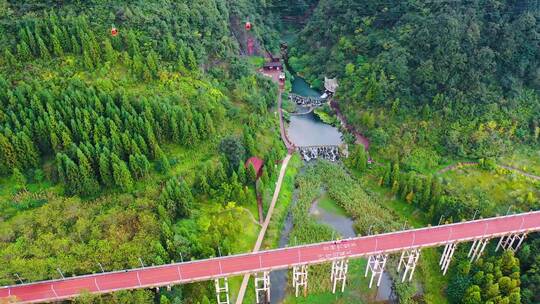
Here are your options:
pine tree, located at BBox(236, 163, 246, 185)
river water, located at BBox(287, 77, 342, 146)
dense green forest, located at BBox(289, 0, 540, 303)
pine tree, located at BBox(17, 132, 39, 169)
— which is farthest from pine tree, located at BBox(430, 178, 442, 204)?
pine tree, located at BBox(17, 132, 39, 169)

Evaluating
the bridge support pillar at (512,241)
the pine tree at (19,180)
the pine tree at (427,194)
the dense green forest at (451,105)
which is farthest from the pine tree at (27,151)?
the bridge support pillar at (512,241)

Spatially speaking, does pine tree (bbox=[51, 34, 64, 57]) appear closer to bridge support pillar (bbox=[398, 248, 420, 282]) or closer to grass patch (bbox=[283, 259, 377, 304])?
grass patch (bbox=[283, 259, 377, 304])

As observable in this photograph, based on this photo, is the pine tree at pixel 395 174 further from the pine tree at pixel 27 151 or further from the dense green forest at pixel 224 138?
the pine tree at pixel 27 151

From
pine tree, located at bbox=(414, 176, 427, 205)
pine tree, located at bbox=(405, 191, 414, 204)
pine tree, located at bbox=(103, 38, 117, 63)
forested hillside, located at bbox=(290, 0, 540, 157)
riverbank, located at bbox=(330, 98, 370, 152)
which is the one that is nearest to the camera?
pine tree, located at bbox=(414, 176, 427, 205)

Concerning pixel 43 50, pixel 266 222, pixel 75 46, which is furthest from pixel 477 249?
pixel 43 50

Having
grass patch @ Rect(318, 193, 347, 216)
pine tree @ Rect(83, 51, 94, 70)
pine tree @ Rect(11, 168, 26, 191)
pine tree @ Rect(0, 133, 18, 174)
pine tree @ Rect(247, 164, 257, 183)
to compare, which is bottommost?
grass patch @ Rect(318, 193, 347, 216)

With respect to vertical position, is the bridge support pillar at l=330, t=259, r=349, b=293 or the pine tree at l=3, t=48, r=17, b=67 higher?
the pine tree at l=3, t=48, r=17, b=67

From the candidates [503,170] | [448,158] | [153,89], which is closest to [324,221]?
[448,158]

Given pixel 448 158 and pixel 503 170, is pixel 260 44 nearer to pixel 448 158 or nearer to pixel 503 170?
pixel 448 158
